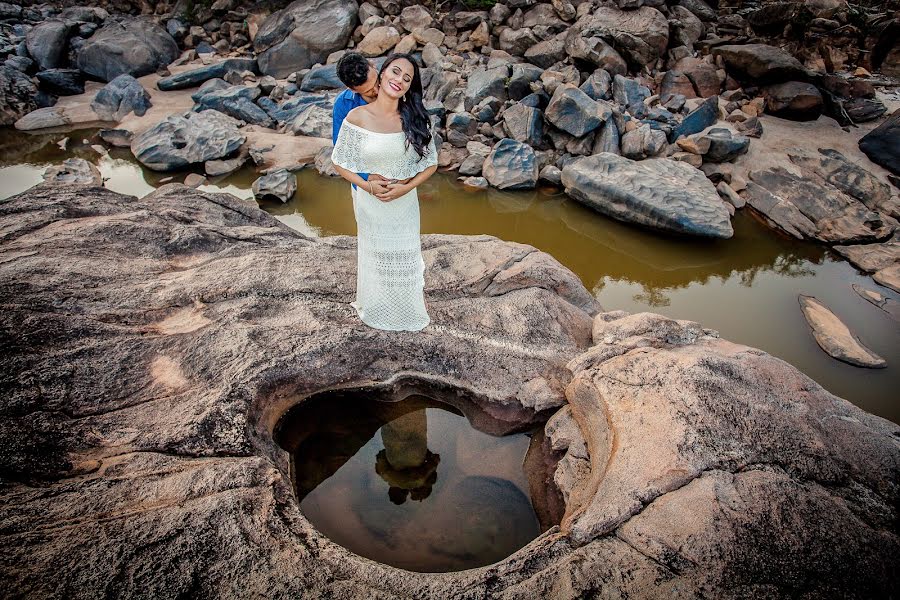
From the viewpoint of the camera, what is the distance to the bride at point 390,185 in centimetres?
275

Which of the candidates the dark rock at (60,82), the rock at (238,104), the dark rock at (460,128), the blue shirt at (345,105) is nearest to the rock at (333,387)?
the blue shirt at (345,105)

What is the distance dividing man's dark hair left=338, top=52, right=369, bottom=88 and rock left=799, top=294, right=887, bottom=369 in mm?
5090

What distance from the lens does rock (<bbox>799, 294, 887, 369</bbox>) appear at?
4.82 meters

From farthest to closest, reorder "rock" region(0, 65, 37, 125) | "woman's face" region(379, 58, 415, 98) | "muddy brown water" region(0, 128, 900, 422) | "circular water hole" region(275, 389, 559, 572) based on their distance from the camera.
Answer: "rock" region(0, 65, 37, 125)
"muddy brown water" region(0, 128, 900, 422)
"woman's face" region(379, 58, 415, 98)
"circular water hole" region(275, 389, 559, 572)

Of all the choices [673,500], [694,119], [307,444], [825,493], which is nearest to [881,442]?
[825,493]

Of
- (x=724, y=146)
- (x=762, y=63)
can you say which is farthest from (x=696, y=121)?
(x=762, y=63)

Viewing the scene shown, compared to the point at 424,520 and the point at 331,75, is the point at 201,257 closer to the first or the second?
the point at 424,520

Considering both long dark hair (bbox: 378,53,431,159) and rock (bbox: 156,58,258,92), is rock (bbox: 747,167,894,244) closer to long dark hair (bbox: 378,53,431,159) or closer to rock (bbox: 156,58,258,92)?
long dark hair (bbox: 378,53,431,159)

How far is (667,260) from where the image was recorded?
6.66m

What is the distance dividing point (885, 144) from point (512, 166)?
228 inches

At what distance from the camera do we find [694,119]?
8.73 metres

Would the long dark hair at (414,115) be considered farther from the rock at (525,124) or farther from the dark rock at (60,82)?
the dark rock at (60,82)

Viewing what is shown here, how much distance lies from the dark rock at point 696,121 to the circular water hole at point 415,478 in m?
7.58

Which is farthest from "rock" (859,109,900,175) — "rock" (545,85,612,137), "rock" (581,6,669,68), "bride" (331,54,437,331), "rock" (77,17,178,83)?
"rock" (77,17,178,83)
